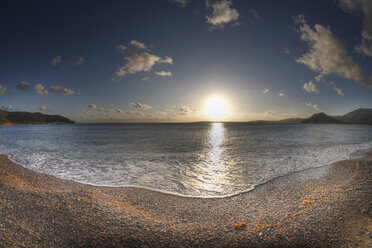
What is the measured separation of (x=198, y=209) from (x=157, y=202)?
1954 mm

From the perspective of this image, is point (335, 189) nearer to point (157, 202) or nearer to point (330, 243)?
point (330, 243)

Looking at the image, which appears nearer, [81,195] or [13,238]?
[13,238]

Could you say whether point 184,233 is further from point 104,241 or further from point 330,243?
point 330,243

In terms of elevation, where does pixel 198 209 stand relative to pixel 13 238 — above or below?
below

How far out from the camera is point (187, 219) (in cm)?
617

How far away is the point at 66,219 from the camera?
215 inches

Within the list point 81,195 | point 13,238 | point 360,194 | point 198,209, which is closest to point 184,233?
point 198,209

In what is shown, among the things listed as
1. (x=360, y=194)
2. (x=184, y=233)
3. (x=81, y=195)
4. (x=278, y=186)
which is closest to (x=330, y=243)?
(x=184, y=233)

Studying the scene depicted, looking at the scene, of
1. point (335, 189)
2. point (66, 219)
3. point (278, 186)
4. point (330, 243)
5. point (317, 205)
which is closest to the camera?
point (330, 243)

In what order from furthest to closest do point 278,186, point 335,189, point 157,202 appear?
point 278,186
point 335,189
point 157,202

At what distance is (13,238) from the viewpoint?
4.51 meters

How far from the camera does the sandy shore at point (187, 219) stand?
4609 mm

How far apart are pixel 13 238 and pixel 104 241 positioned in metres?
2.41

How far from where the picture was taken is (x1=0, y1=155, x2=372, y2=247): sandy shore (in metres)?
4.61
